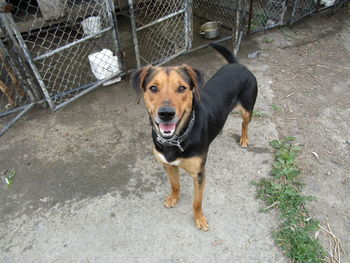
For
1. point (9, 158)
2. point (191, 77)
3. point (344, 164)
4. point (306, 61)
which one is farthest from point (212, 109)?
point (306, 61)

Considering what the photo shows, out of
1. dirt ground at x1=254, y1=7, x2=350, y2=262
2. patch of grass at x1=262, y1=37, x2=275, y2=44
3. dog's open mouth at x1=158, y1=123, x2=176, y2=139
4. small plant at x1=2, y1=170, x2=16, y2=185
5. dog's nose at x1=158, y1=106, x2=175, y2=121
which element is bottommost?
dirt ground at x1=254, y1=7, x2=350, y2=262

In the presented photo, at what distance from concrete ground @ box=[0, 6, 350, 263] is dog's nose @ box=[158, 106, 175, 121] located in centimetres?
134

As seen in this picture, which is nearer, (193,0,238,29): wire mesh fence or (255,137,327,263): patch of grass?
(255,137,327,263): patch of grass

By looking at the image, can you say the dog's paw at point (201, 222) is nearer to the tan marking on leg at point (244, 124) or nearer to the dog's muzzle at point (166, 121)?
the dog's muzzle at point (166, 121)

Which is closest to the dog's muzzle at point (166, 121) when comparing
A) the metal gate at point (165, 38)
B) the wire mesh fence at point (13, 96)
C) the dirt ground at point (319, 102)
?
the dirt ground at point (319, 102)

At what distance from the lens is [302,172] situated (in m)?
3.19

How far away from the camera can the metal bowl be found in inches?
235

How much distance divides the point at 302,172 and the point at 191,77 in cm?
196

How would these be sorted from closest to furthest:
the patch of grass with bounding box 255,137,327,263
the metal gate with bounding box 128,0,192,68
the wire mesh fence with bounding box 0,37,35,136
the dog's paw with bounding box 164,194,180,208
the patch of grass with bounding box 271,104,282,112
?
the patch of grass with bounding box 255,137,327,263, the dog's paw with bounding box 164,194,180,208, the wire mesh fence with bounding box 0,37,35,136, the patch of grass with bounding box 271,104,282,112, the metal gate with bounding box 128,0,192,68

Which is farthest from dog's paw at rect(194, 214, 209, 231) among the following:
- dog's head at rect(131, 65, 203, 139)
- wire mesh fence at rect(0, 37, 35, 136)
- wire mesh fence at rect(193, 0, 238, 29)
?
wire mesh fence at rect(193, 0, 238, 29)

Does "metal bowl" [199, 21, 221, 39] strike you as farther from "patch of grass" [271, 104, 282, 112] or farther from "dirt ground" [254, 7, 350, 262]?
"patch of grass" [271, 104, 282, 112]

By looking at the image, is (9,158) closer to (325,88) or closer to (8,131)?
(8,131)

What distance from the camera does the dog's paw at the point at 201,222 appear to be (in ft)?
8.80

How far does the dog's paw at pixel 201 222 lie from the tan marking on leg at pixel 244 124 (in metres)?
1.30
